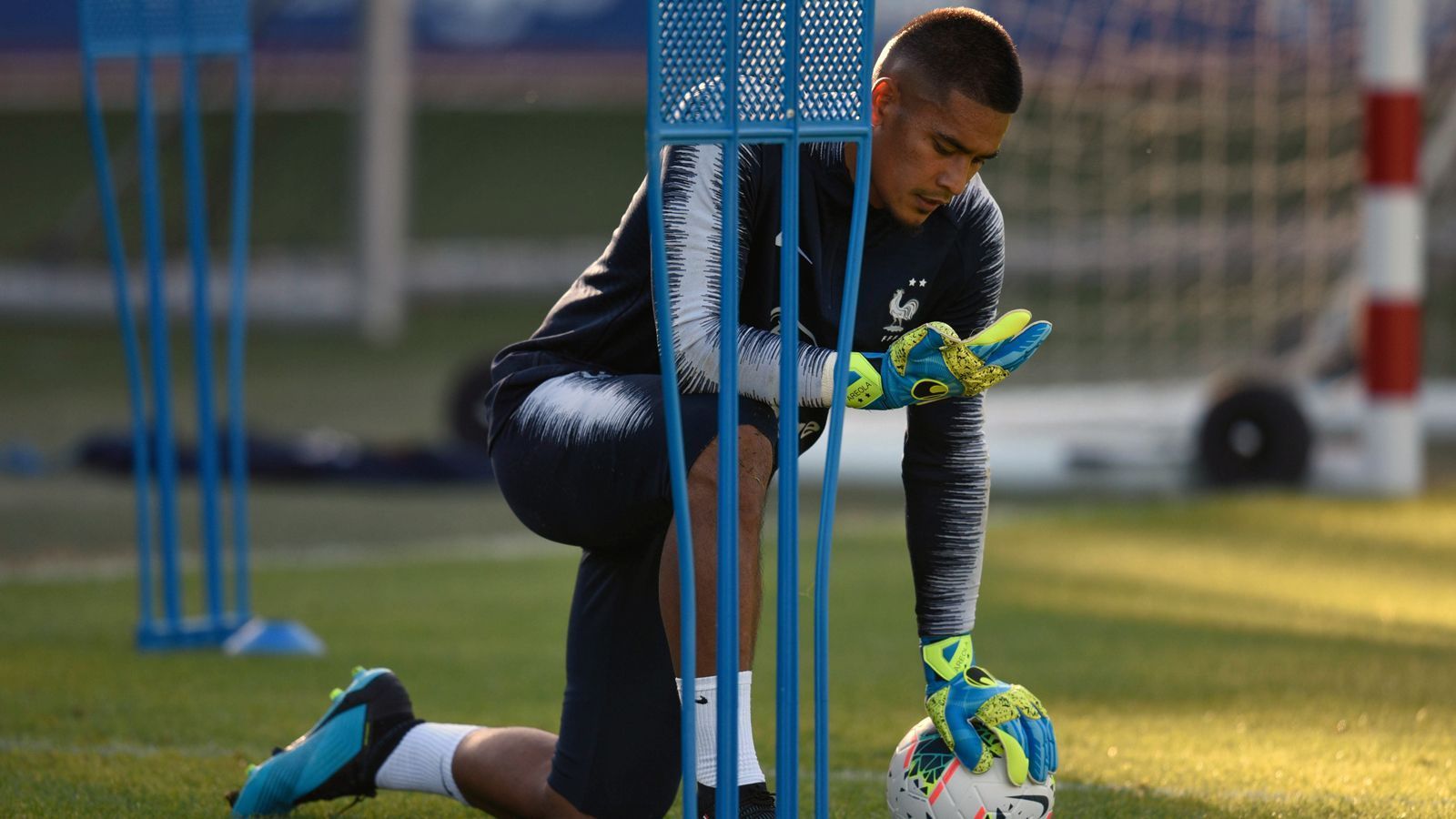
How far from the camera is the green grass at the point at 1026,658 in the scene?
3764 mm

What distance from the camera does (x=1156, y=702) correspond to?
465cm

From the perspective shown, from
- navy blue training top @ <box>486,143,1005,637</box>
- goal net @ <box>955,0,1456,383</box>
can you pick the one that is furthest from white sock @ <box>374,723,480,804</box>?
goal net @ <box>955,0,1456,383</box>

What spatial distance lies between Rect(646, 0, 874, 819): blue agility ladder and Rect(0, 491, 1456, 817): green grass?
3.24 ft

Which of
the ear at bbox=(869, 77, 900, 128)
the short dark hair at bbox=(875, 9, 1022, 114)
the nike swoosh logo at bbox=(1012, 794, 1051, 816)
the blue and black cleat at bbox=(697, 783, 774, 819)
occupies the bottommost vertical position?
the nike swoosh logo at bbox=(1012, 794, 1051, 816)

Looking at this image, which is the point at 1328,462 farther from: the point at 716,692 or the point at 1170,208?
the point at 716,692

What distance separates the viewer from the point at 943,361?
→ 2.74m

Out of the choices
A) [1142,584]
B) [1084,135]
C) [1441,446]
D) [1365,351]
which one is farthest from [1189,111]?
[1142,584]

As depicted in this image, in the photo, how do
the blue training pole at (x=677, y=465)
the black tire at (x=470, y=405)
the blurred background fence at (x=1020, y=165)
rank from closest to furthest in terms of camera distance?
1. the blue training pole at (x=677, y=465)
2. the black tire at (x=470, y=405)
3. the blurred background fence at (x=1020, y=165)

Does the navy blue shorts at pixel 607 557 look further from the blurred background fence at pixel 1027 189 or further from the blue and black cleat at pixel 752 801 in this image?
the blurred background fence at pixel 1027 189

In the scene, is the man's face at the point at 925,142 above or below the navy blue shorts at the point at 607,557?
above

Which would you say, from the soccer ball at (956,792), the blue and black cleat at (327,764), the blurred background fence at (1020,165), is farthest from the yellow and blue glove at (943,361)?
the blurred background fence at (1020,165)

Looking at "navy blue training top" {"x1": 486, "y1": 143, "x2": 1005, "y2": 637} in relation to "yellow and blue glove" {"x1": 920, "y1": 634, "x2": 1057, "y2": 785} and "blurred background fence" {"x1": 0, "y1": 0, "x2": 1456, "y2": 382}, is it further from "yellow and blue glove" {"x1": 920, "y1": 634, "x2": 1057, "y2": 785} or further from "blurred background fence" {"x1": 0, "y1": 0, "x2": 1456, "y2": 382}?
"blurred background fence" {"x1": 0, "y1": 0, "x2": 1456, "y2": 382}

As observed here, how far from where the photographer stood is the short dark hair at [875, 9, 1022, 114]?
2.88 meters

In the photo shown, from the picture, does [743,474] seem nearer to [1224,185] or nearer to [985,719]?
[985,719]
